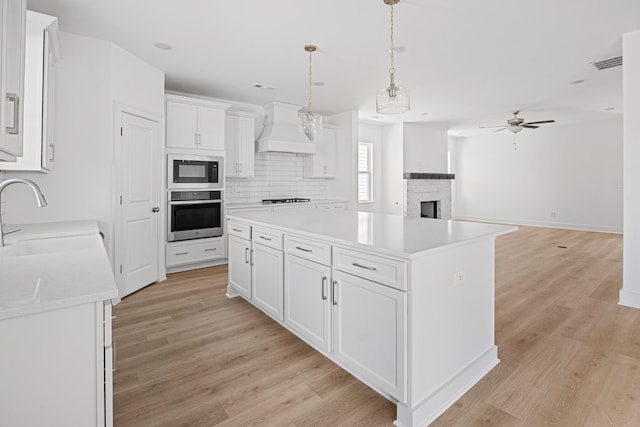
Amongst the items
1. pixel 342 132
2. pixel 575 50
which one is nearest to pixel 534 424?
pixel 575 50

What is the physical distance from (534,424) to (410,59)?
11.5 ft

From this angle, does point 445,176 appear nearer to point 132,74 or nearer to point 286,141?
point 286,141

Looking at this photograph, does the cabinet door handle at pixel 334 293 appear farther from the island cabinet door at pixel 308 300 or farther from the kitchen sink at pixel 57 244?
the kitchen sink at pixel 57 244

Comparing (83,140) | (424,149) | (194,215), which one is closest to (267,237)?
(83,140)

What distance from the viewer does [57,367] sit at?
0.99 m

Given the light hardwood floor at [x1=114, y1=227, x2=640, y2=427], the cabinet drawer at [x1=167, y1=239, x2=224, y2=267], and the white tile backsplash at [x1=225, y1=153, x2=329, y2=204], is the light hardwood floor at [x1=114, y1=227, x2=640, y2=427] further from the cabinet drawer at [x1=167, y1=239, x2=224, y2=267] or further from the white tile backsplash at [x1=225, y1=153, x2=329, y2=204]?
the white tile backsplash at [x1=225, y1=153, x2=329, y2=204]

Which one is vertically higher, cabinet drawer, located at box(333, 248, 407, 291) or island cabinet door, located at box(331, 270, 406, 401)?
cabinet drawer, located at box(333, 248, 407, 291)

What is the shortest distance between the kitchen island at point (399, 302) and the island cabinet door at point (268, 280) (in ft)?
0.11

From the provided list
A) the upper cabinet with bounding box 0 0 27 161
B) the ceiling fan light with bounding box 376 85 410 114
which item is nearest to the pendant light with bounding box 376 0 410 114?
the ceiling fan light with bounding box 376 85 410 114

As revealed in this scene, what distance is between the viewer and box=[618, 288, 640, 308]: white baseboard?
3.14 meters

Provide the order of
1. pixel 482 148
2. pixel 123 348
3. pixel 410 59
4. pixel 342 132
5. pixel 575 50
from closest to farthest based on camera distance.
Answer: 1. pixel 123 348
2. pixel 575 50
3. pixel 410 59
4. pixel 342 132
5. pixel 482 148

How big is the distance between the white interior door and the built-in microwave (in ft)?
1.16

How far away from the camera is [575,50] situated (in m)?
3.58

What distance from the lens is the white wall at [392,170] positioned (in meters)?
7.81
